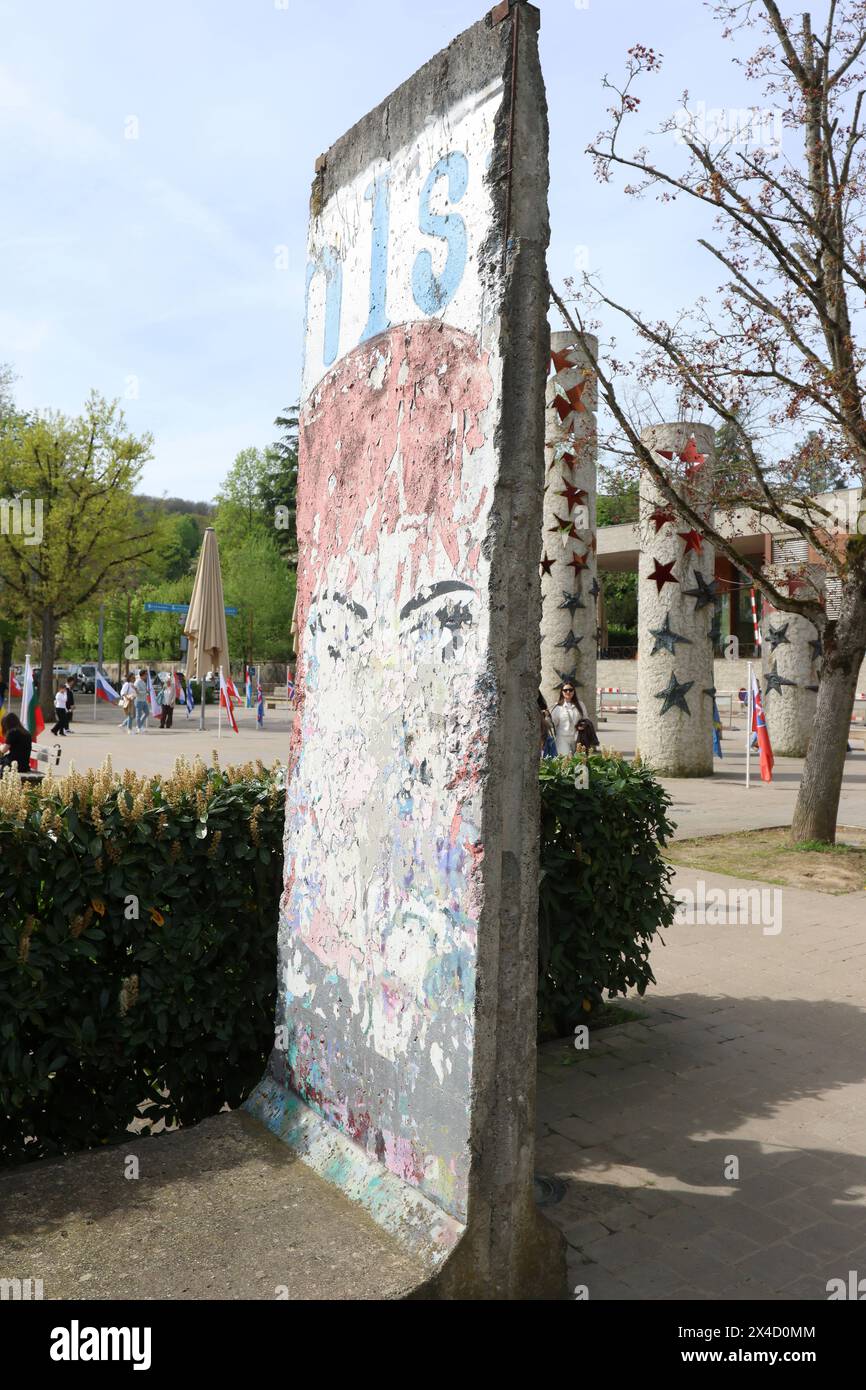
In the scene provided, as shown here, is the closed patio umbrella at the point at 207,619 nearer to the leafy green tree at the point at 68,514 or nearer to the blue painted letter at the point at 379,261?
the leafy green tree at the point at 68,514

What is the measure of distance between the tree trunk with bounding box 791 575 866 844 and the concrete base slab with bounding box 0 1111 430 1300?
8.08 meters

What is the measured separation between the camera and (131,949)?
12.4 ft

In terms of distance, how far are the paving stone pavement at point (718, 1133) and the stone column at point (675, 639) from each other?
32.1 ft

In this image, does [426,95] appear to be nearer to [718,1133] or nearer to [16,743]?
[718,1133]

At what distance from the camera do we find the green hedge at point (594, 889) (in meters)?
5.05

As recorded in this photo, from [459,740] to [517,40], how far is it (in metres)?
2.05

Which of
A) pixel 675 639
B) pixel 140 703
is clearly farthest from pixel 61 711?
pixel 675 639

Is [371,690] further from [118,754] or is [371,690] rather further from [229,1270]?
[118,754]

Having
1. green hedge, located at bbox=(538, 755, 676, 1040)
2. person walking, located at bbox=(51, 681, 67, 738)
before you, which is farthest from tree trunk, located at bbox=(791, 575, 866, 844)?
person walking, located at bbox=(51, 681, 67, 738)

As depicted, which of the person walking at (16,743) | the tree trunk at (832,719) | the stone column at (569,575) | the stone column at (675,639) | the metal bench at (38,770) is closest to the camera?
the metal bench at (38,770)

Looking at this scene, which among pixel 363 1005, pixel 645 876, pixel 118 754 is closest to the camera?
pixel 363 1005

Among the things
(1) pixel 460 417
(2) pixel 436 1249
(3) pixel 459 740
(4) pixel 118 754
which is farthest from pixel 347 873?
(4) pixel 118 754

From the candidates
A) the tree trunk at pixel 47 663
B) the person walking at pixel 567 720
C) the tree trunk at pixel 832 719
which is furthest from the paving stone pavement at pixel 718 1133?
the tree trunk at pixel 47 663

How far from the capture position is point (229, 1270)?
292 cm
